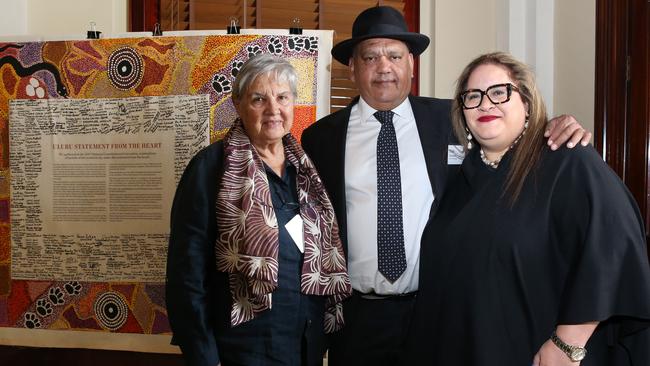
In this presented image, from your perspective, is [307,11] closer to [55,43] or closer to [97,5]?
[97,5]

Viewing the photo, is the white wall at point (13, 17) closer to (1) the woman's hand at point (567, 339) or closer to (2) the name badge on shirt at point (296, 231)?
(2) the name badge on shirt at point (296, 231)

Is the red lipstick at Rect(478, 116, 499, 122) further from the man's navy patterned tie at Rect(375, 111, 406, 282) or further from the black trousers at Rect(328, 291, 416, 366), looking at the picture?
the black trousers at Rect(328, 291, 416, 366)

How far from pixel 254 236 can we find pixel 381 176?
2.05ft

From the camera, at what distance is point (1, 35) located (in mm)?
3273

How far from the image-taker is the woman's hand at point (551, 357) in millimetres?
1428

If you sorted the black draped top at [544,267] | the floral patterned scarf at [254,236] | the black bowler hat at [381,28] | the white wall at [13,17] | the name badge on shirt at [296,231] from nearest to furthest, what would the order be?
the black draped top at [544,267] < the floral patterned scarf at [254,236] < the name badge on shirt at [296,231] < the black bowler hat at [381,28] < the white wall at [13,17]

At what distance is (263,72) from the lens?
1.84 meters

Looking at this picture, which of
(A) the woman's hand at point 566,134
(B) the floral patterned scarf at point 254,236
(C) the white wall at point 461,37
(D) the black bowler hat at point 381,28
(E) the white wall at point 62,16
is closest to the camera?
(A) the woman's hand at point 566,134

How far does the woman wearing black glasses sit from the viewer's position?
1.40 m

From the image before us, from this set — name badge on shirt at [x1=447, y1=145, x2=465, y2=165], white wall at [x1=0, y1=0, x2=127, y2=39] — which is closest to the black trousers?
name badge on shirt at [x1=447, y1=145, x2=465, y2=165]

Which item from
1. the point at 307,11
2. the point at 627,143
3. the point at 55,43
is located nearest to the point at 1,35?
the point at 55,43

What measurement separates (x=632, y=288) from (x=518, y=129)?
18.2 inches

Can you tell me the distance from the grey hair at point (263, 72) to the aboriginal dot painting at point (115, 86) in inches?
39.8

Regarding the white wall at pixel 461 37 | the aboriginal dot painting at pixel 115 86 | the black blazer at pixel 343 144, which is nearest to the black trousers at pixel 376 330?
the black blazer at pixel 343 144
